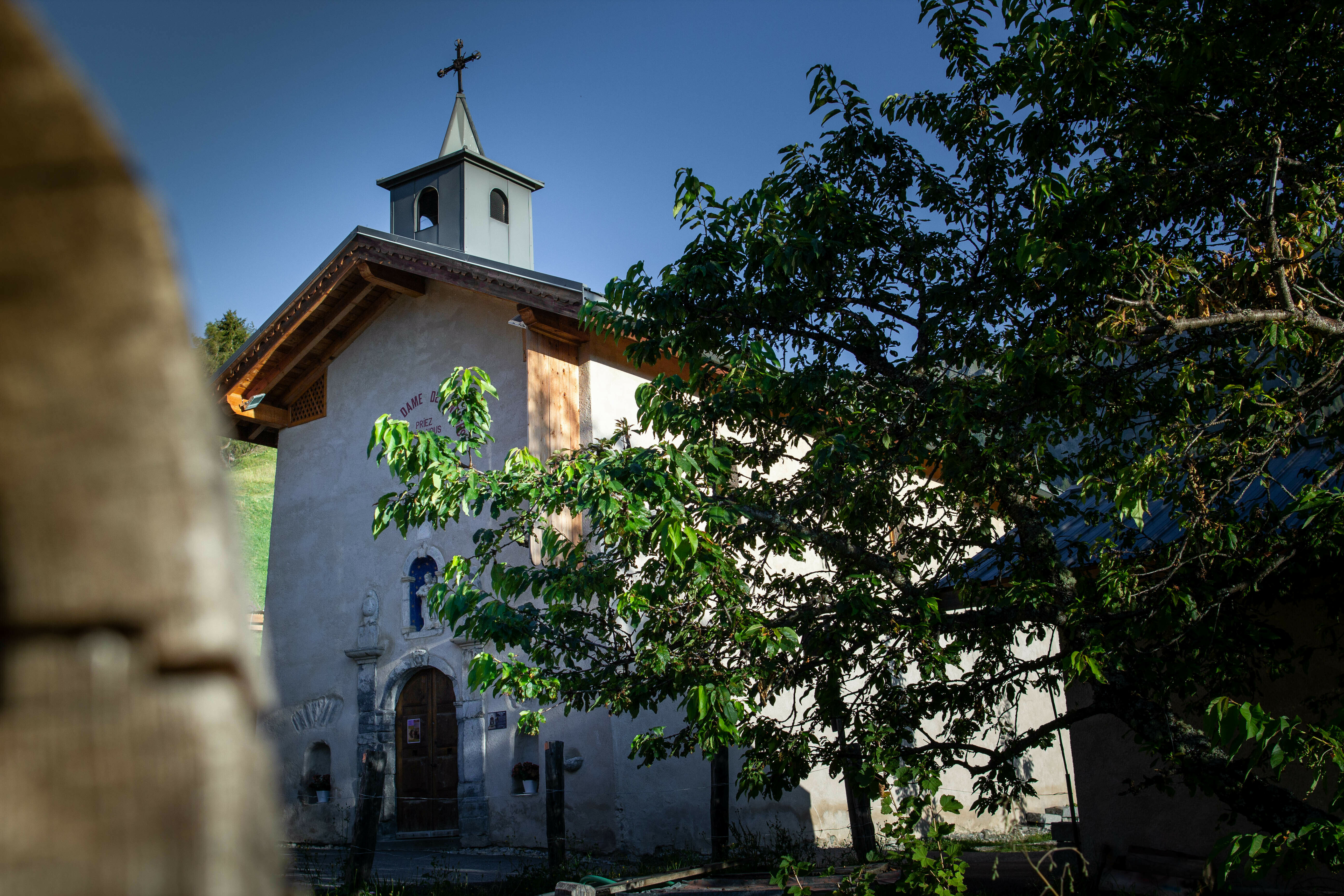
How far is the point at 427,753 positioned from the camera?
36.8 ft

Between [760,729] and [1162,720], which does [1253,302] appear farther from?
[760,729]

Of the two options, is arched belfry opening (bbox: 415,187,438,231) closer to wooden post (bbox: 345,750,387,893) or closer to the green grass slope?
the green grass slope

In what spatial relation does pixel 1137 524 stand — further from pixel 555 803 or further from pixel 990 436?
pixel 555 803

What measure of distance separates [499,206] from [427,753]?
31.9ft

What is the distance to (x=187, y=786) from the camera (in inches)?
20.7

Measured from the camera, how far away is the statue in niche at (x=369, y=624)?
11.7 meters

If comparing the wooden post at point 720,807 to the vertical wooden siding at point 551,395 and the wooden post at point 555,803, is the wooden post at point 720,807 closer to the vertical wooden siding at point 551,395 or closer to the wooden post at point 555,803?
the wooden post at point 555,803

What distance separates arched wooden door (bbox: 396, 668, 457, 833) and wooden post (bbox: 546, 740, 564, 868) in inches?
104

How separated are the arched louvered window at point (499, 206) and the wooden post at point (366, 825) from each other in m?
10.9

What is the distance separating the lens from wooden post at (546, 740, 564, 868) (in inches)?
320

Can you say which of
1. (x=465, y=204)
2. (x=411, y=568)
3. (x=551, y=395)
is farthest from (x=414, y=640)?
(x=465, y=204)

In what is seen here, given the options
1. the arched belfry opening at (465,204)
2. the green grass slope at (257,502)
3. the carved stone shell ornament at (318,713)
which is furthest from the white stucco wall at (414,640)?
the green grass slope at (257,502)

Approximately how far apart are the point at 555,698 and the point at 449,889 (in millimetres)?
2543

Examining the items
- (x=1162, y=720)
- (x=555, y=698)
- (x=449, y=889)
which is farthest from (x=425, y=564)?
(x=1162, y=720)
